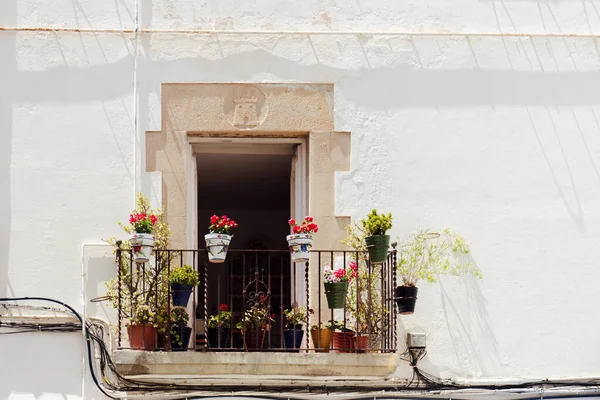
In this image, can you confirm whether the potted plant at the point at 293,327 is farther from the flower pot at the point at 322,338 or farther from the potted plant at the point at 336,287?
the potted plant at the point at 336,287

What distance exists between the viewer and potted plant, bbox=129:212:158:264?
10781 millimetres

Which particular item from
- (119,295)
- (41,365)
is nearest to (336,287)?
(119,295)

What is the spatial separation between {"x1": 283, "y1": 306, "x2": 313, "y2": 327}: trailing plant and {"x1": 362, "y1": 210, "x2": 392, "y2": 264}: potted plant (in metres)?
0.65

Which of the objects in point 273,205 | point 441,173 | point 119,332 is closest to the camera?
point 119,332

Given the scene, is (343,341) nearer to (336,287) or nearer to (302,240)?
(336,287)

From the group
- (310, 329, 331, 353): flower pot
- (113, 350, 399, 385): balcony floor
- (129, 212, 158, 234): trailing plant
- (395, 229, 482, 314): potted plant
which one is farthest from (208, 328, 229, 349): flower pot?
(395, 229, 482, 314): potted plant

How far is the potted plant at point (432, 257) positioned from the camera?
36.8 ft

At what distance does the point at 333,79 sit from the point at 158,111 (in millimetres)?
1350

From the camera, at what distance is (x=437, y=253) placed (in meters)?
11.4

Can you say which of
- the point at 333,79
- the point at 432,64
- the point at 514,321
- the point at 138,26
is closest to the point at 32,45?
the point at 138,26

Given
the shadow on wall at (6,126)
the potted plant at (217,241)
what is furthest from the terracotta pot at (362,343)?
the shadow on wall at (6,126)

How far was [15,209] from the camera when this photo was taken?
11305mm

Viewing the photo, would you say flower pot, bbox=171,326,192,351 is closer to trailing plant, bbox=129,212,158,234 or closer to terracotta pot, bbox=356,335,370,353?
trailing plant, bbox=129,212,158,234

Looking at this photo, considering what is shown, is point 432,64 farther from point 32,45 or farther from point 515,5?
point 32,45
